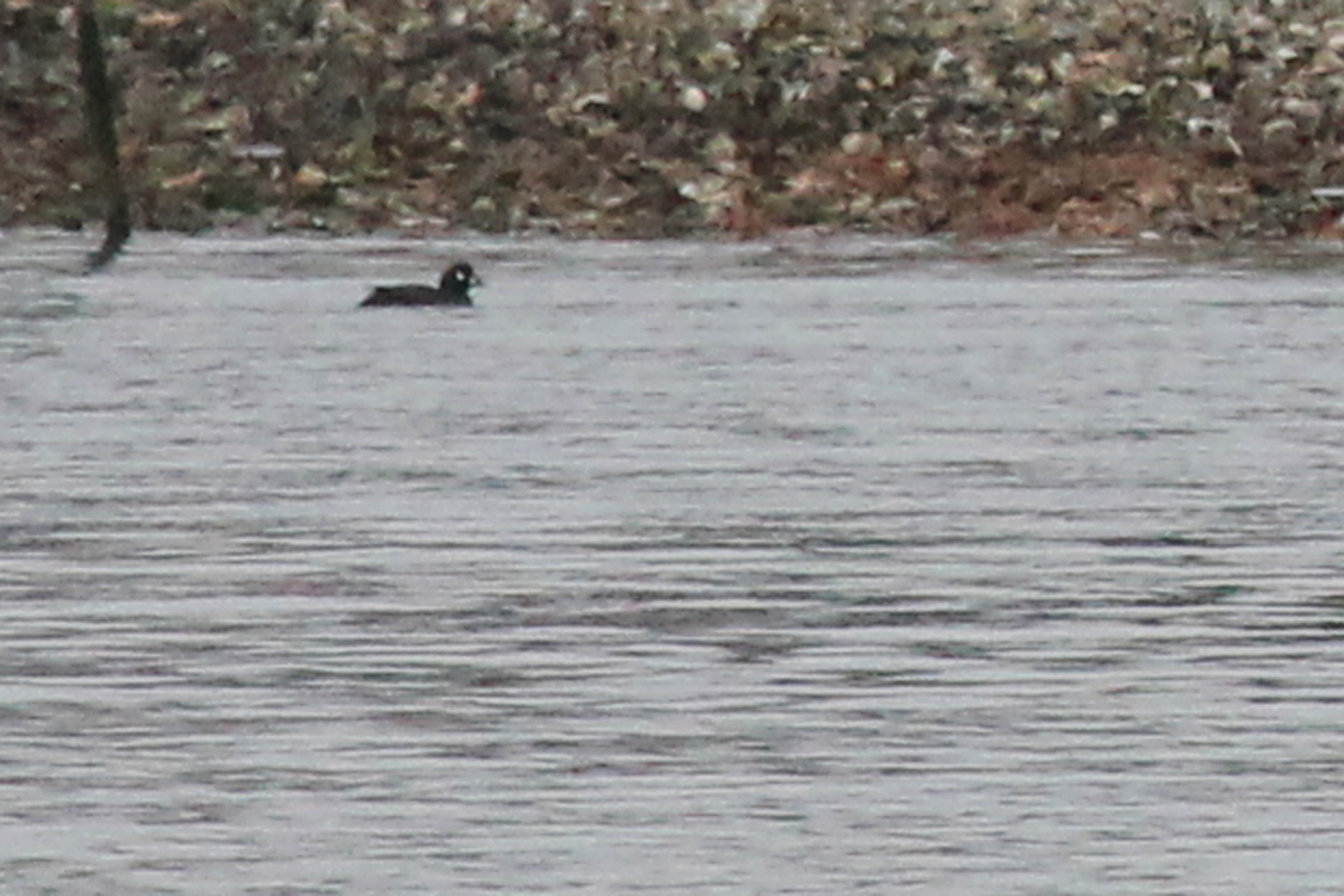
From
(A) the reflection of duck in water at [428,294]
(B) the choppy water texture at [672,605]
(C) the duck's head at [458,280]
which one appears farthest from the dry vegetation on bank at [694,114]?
(B) the choppy water texture at [672,605]

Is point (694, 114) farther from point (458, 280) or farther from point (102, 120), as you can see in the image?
point (458, 280)

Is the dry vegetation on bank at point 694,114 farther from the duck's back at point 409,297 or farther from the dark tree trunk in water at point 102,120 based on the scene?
the duck's back at point 409,297

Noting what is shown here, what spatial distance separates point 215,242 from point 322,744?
2168 cm

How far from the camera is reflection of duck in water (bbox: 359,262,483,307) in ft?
85.6

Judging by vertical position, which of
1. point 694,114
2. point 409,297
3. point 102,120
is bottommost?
point 694,114

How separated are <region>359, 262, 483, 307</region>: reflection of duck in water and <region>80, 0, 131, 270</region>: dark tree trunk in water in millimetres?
6822

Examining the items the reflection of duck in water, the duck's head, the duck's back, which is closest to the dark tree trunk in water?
the duck's head

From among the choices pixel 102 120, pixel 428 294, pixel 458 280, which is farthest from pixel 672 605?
pixel 102 120

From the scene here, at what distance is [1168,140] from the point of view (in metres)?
36.3

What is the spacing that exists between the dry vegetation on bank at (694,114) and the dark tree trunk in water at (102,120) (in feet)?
1.48

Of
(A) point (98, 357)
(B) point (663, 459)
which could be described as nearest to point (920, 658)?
(B) point (663, 459)

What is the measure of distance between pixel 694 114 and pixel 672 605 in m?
23.0

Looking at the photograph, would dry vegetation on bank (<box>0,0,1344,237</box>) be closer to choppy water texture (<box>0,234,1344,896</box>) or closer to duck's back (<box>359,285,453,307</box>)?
duck's back (<box>359,285,453,307</box>)

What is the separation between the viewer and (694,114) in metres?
36.9
